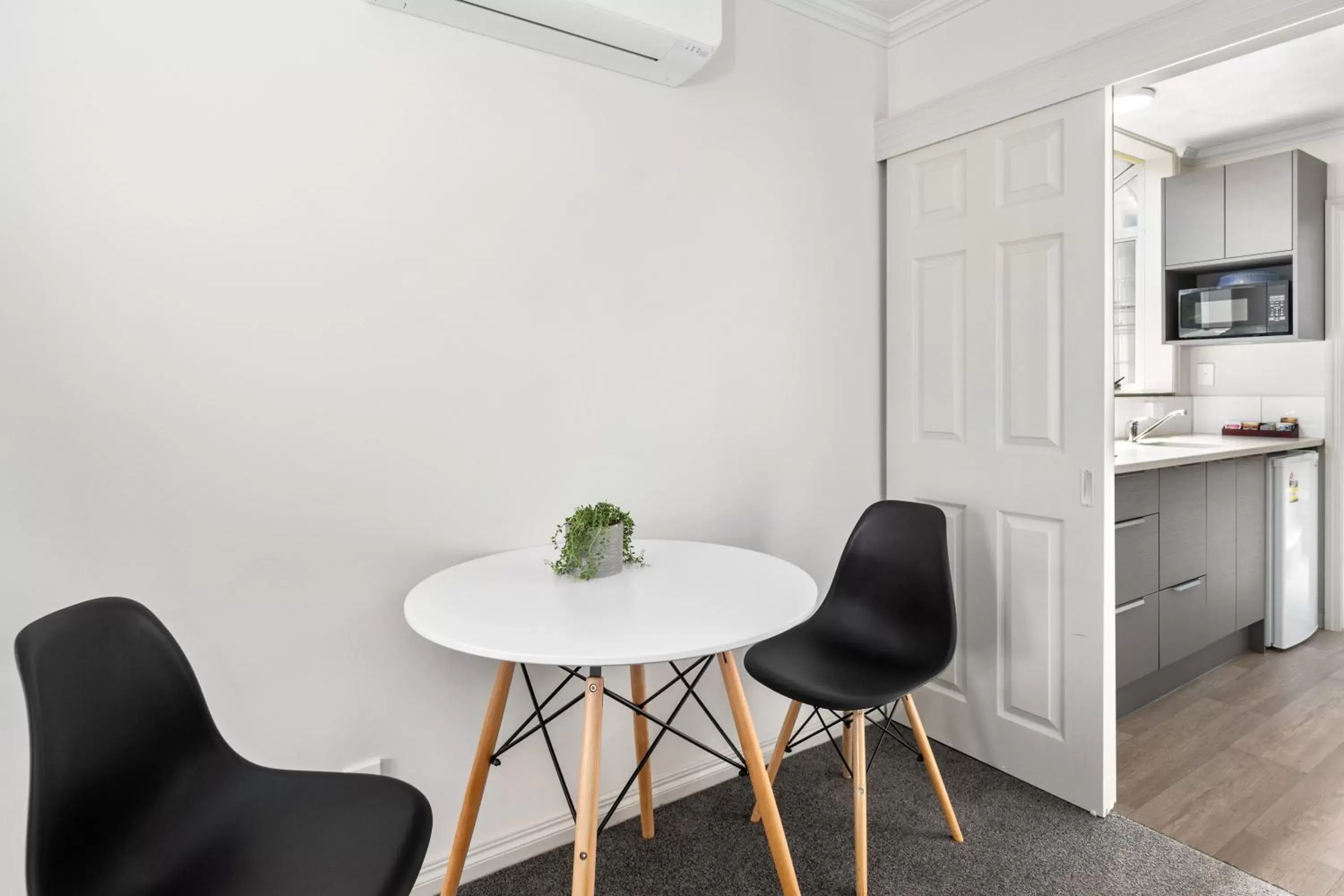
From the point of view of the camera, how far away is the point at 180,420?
1508mm

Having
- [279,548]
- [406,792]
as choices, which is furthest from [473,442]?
[406,792]

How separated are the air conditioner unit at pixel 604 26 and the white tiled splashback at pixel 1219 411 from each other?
2.97 meters

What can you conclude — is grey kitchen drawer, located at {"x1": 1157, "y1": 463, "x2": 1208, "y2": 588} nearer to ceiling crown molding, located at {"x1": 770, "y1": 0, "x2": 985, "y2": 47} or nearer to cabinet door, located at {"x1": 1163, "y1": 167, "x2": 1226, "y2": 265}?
cabinet door, located at {"x1": 1163, "y1": 167, "x2": 1226, "y2": 265}

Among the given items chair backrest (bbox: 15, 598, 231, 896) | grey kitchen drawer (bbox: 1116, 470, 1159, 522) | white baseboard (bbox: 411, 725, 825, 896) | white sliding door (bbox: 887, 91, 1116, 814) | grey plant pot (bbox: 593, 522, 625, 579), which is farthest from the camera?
grey kitchen drawer (bbox: 1116, 470, 1159, 522)

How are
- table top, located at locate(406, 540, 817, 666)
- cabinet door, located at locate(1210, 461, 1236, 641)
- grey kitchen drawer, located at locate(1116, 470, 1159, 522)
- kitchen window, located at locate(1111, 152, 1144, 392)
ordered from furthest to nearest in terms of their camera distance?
kitchen window, located at locate(1111, 152, 1144, 392)
cabinet door, located at locate(1210, 461, 1236, 641)
grey kitchen drawer, located at locate(1116, 470, 1159, 522)
table top, located at locate(406, 540, 817, 666)

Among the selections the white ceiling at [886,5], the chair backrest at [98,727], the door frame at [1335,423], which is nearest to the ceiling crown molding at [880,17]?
the white ceiling at [886,5]

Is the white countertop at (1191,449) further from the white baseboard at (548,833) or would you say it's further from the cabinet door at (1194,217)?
the white baseboard at (548,833)

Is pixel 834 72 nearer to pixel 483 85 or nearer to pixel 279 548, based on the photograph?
pixel 483 85

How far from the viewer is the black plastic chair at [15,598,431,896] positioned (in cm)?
100

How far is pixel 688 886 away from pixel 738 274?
5.68 ft

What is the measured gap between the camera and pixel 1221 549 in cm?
306

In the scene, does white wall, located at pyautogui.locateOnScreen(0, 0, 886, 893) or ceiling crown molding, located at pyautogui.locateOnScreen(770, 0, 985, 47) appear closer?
white wall, located at pyautogui.locateOnScreen(0, 0, 886, 893)

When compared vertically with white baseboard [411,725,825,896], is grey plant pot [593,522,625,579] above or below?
above

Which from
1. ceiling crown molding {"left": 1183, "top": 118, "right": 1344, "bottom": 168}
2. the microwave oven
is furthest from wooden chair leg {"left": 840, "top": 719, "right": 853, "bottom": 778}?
ceiling crown molding {"left": 1183, "top": 118, "right": 1344, "bottom": 168}
